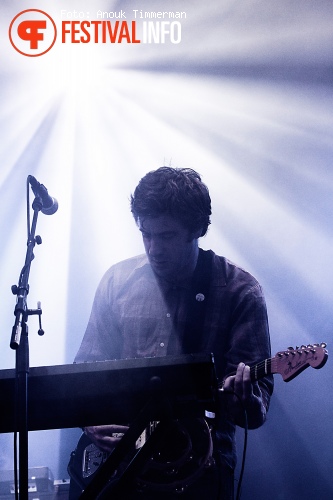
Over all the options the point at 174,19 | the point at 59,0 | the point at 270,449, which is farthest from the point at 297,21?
the point at 270,449

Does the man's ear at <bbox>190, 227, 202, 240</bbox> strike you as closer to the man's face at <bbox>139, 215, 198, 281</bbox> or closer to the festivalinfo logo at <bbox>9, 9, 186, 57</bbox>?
the man's face at <bbox>139, 215, 198, 281</bbox>

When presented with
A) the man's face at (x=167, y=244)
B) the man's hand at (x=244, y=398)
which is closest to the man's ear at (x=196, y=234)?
the man's face at (x=167, y=244)

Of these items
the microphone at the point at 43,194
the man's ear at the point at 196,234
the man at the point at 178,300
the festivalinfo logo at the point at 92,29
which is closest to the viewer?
the microphone at the point at 43,194

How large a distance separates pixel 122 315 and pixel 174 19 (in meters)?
2.18

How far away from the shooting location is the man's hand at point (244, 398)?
222cm

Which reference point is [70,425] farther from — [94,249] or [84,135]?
[84,135]

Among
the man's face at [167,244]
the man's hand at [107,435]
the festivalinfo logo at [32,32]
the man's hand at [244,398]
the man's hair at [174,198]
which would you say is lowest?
the man's hand at [107,435]

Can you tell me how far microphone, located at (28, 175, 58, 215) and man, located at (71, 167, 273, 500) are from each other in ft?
2.07

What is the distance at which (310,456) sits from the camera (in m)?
3.84

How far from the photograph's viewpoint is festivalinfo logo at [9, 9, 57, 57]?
4.14 m

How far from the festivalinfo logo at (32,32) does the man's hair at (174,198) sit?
5.35 feet

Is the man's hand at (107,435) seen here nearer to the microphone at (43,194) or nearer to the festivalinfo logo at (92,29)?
the microphone at (43,194)

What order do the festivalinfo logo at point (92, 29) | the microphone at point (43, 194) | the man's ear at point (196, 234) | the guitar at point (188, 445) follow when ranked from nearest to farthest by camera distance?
the guitar at point (188, 445) < the microphone at point (43, 194) < the man's ear at point (196, 234) < the festivalinfo logo at point (92, 29)

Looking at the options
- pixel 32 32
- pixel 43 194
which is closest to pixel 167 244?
pixel 43 194
